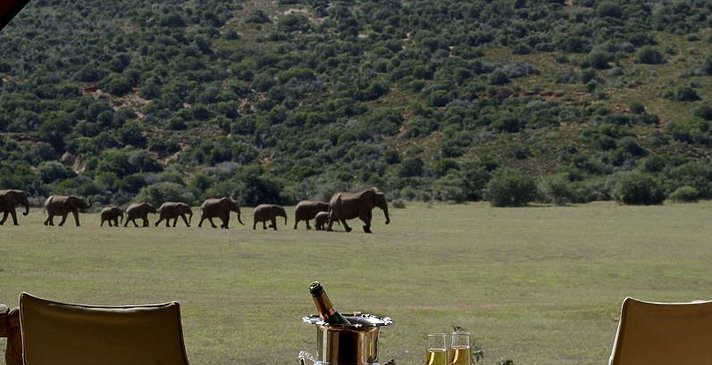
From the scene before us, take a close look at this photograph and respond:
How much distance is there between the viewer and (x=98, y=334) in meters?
2.67

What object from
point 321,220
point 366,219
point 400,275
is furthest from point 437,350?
point 321,220

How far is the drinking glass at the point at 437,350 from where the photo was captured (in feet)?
8.80

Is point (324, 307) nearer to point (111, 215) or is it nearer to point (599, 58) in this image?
point (111, 215)

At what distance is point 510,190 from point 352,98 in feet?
27.3

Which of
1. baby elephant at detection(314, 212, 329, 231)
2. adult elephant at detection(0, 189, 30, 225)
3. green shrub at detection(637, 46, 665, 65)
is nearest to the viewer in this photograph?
adult elephant at detection(0, 189, 30, 225)

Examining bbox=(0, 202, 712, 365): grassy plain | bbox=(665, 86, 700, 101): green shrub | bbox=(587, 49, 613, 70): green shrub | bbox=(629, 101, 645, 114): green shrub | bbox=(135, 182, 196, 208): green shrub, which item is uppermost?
bbox=(587, 49, 613, 70): green shrub

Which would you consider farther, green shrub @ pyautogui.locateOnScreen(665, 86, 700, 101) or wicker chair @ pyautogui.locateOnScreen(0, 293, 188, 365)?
green shrub @ pyautogui.locateOnScreen(665, 86, 700, 101)

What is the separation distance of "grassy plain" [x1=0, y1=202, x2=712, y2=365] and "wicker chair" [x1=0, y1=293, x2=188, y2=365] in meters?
5.01

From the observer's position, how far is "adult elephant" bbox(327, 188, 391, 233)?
20375mm

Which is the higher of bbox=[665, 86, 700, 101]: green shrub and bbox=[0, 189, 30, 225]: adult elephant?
bbox=[665, 86, 700, 101]: green shrub

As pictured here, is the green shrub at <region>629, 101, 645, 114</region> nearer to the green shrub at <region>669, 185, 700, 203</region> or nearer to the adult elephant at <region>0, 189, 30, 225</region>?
→ the green shrub at <region>669, 185, 700, 203</region>

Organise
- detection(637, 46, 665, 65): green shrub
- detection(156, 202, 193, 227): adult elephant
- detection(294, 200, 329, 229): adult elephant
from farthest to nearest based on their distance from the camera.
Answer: detection(637, 46, 665, 65): green shrub → detection(156, 202, 193, 227): adult elephant → detection(294, 200, 329, 229): adult elephant

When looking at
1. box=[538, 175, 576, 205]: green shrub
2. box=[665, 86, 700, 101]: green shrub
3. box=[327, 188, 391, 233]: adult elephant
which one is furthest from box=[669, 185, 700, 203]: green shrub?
box=[327, 188, 391, 233]: adult elephant

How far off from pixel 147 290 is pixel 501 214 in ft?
37.6
